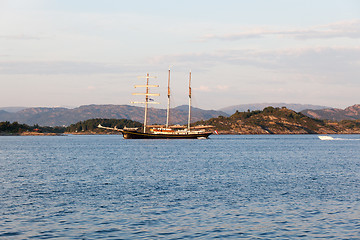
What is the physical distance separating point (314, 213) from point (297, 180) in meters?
21.8

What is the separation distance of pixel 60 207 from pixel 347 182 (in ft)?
106

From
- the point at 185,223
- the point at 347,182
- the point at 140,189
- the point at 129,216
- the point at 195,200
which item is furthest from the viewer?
the point at 347,182

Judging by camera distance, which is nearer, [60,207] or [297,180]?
[60,207]

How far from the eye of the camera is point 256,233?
84.9 feet

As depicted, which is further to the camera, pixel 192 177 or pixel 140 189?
pixel 192 177

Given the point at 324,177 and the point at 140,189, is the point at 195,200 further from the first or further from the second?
the point at 324,177

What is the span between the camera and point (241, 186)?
154 feet

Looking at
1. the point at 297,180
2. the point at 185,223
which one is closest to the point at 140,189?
the point at 185,223

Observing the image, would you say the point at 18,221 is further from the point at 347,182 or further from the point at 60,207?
the point at 347,182

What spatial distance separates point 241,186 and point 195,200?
36.1 feet

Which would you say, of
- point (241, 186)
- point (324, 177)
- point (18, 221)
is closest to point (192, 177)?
point (241, 186)

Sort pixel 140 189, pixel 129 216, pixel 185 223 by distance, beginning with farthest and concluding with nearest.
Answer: pixel 140 189 < pixel 129 216 < pixel 185 223

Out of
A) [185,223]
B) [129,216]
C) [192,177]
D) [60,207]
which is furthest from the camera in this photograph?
[192,177]

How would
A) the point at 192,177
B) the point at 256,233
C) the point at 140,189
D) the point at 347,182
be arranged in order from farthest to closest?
the point at 192,177 → the point at 347,182 → the point at 140,189 → the point at 256,233
